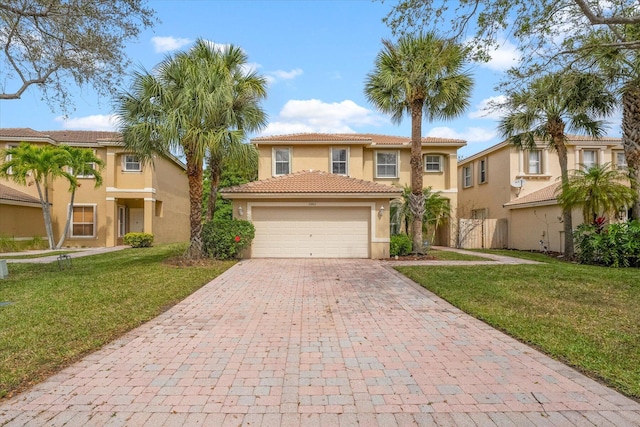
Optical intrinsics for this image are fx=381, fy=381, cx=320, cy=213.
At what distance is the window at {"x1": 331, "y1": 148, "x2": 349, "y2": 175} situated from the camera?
19.9m

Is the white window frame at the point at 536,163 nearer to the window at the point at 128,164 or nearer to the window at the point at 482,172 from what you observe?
the window at the point at 482,172

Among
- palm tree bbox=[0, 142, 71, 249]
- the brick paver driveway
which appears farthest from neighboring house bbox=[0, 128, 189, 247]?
the brick paver driveway

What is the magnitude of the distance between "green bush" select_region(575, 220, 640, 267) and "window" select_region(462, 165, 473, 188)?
1250cm

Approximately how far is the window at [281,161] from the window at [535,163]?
13634 mm

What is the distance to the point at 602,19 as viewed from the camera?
716 centimetres

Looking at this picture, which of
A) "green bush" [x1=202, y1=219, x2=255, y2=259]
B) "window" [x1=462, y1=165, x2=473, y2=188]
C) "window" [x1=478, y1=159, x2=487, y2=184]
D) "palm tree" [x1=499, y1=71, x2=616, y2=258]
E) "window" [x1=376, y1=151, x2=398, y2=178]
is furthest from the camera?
"window" [x1=462, y1=165, x2=473, y2=188]

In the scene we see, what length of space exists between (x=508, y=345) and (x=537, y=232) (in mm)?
17277

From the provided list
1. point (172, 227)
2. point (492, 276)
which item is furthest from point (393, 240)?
point (172, 227)

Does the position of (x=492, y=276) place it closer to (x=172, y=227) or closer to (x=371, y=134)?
(x=371, y=134)

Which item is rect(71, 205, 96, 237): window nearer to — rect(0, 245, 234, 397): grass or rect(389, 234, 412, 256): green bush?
rect(0, 245, 234, 397): grass

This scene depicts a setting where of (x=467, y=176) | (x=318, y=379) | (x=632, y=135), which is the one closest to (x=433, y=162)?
(x=467, y=176)

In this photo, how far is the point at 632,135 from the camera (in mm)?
13555

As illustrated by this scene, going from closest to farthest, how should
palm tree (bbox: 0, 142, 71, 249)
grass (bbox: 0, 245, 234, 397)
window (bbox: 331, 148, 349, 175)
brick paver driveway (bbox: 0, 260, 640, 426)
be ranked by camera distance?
brick paver driveway (bbox: 0, 260, 640, 426) < grass (bbox: 0, 245, 234, 397) < palm tree (bbox: 0, 142, 71, 249) < window (bbox: 331, 148, 349, 175)

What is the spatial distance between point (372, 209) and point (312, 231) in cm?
268
